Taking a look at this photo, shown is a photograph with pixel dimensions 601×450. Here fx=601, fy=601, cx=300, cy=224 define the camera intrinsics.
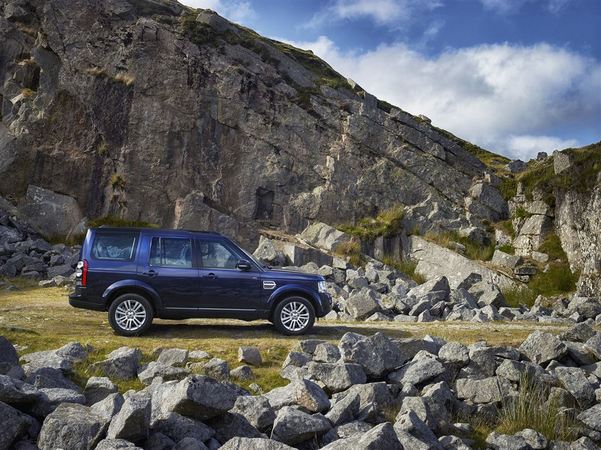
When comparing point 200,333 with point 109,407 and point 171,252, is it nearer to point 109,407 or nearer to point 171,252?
point 171,252

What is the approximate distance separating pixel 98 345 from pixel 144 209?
21602 millimetres

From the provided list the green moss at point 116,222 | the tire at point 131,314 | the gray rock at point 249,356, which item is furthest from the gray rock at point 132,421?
the green moss at point 116,222

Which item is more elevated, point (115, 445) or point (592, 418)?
point (592, 418)

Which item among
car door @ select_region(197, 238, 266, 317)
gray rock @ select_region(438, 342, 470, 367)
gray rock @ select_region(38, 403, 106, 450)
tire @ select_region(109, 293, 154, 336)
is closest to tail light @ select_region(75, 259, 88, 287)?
tire @ select_region(109, 293, 154, 336)

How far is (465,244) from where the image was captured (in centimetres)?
3120

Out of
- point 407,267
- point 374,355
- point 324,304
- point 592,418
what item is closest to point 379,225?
point 407,267

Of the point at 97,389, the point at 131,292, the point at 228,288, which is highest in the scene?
the point at 228,288

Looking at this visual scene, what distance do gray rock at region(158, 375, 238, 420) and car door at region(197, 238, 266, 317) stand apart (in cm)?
547

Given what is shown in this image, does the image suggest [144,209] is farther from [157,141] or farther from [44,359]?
[44,359]

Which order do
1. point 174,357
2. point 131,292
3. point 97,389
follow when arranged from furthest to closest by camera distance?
point 131,292, point 174,357, point 97,389

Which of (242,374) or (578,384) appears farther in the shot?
(578,384)

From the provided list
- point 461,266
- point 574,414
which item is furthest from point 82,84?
point 574,414

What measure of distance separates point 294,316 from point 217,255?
2.13 metres

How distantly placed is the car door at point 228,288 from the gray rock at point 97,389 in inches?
175
